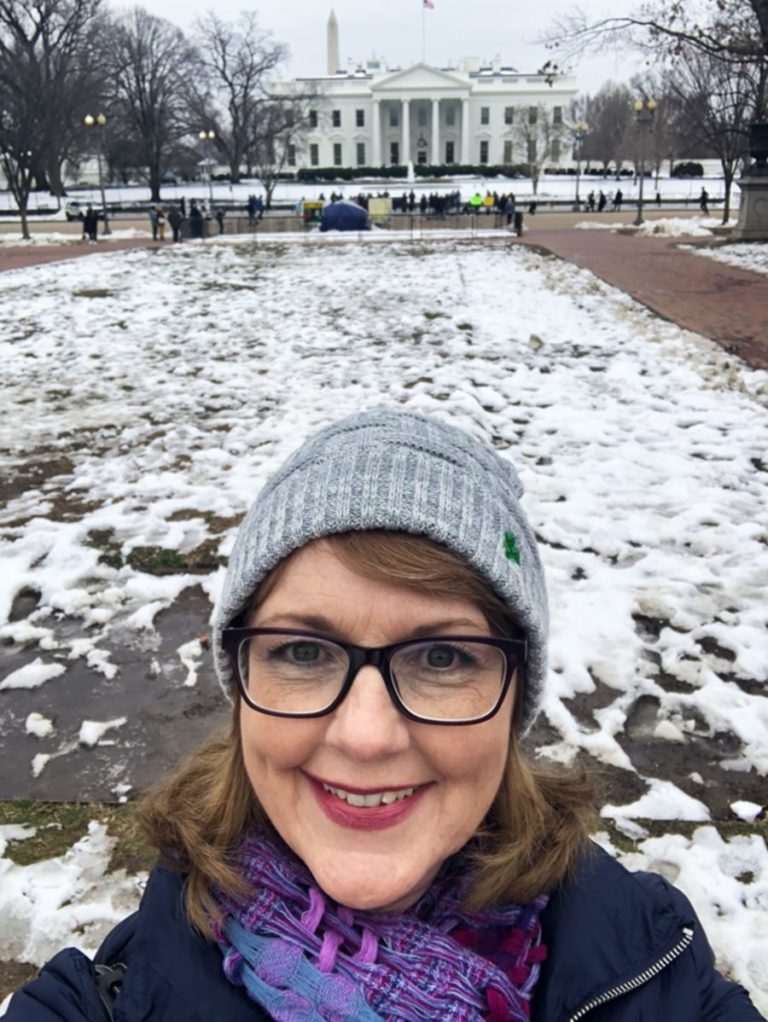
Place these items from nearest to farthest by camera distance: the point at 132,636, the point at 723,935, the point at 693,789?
1. the point at 723,935
2. the point at 693,789
3. the point at 132,636

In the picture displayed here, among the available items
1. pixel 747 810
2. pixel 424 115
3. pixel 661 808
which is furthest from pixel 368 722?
pixel 424 115

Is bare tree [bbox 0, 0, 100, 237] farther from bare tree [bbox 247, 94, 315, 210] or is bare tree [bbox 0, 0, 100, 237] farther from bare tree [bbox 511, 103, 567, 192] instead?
bare tree [bbox 511, 103, 567, 192]

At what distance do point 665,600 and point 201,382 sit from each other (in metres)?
6.52

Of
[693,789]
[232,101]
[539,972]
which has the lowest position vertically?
[693,789]

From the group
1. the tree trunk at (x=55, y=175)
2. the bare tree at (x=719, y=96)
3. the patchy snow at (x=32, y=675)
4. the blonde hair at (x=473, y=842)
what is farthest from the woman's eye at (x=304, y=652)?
the tree trunk at (x=55, y=175)

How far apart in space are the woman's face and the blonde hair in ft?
0.13

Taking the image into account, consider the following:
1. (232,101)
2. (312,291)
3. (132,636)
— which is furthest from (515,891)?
(232,101)

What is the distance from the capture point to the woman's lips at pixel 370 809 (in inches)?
51.1

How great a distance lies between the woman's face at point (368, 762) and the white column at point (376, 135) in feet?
355

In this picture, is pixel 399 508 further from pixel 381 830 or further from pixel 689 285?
pixel 689 285

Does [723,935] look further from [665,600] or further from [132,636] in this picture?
[132,636]

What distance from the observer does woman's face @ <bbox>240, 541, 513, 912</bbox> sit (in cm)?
127

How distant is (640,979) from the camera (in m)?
1.32

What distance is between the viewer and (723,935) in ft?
7.78
